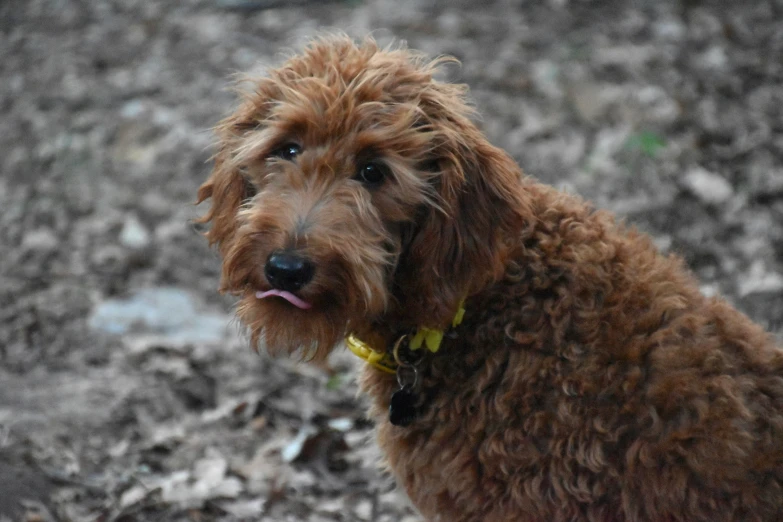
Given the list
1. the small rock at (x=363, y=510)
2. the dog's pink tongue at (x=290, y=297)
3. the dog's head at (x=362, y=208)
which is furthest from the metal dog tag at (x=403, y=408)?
the small rock at (x=363, y=510)

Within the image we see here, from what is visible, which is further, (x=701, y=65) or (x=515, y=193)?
(x=701, y=65)

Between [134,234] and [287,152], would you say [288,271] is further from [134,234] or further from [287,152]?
[134,234]

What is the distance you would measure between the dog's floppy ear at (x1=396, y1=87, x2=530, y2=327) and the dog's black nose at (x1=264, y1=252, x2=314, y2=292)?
457 mm

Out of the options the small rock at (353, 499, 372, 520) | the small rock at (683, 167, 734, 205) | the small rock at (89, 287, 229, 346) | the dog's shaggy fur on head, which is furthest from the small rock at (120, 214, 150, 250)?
the small rock at (683, 167, 734, 205)

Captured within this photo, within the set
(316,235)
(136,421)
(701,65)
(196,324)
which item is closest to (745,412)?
(316,235)

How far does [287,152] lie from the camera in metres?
3.30

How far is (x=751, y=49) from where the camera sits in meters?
7.77

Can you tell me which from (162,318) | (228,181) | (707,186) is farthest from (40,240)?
(707,186)

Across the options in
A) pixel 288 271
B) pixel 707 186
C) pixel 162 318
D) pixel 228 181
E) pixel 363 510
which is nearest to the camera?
pixel 288 271

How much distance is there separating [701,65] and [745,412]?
216 inches

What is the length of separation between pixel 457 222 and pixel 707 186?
3940mm

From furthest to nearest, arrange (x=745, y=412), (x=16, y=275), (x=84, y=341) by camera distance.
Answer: (x=16, y=275)
(x=84, y=341)
(x=745, y=412)

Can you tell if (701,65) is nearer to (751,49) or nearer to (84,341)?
(751,49)

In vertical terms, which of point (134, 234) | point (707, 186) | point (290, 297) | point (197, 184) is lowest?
point (134, 234)
